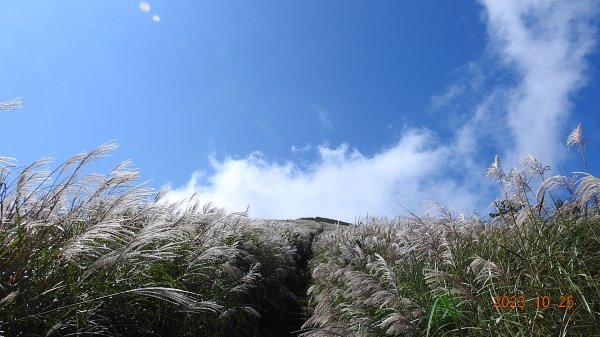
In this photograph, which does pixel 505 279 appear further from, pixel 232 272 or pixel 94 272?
pixel 94 272

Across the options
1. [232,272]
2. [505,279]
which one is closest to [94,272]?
[232,272]

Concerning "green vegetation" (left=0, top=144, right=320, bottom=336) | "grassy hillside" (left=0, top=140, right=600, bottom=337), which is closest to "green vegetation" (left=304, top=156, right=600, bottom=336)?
"grassy hillside" (left=0, top=140, right=600, bottom=337)

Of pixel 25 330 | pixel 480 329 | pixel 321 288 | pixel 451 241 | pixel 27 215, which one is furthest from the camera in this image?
pixel 321 288

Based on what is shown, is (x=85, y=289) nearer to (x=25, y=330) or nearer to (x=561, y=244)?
(x=25, y=330)

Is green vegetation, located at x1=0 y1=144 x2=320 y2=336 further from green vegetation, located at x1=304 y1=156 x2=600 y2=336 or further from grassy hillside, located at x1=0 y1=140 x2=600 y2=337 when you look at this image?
green vegetation, located at x1=304 y1=156 x2=600 y2=336

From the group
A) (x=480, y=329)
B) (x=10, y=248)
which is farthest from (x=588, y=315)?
(x=10, y=248)

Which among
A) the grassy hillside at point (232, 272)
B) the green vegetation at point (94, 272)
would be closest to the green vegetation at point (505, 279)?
the grassy hillside at point (232, 272)

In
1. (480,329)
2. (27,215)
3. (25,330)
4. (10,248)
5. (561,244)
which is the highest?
(561,244)

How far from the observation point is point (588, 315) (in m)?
3.08

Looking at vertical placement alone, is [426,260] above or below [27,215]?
above

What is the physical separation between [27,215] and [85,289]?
889 mm

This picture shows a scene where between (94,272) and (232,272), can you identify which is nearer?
(94,272)

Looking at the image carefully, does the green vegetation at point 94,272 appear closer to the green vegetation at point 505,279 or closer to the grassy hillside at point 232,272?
the grassy hillside at point 232,272

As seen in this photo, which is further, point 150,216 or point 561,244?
point 150,216
